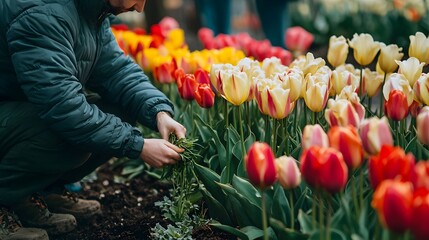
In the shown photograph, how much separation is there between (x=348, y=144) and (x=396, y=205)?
317 mm

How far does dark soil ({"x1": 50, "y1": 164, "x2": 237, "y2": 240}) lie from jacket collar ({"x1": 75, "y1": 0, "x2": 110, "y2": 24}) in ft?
2.86

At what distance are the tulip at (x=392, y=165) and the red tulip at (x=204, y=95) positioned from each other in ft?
3.61

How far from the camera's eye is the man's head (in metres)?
2.58

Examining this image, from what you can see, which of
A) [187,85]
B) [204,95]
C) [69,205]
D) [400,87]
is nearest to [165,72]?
[187,85]

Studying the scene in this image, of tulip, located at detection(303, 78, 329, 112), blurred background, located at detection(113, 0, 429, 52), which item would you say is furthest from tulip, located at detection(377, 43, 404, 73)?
blurred background, located at detection(113, 0, 429, 52)

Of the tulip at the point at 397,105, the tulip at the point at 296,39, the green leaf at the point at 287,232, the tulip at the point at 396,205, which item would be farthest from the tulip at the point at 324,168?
the tulip at the point at 296,39

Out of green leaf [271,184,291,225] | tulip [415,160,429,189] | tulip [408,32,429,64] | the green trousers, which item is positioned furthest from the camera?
tulip [408,32,429,64]

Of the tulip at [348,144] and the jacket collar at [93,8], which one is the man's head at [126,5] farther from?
the tulip at [348,144]

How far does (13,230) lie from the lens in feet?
9.20

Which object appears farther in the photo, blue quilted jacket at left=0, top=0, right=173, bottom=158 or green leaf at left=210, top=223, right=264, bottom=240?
blue quilted jacket at left=0, top=0, right=173, bottom=158

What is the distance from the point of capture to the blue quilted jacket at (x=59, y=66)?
2.49m

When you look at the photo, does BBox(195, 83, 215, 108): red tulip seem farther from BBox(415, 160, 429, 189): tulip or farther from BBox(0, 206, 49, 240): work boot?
BBox(415, 160, 429, 189): tulip

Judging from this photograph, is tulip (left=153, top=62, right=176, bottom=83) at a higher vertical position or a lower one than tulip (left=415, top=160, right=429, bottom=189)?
lower

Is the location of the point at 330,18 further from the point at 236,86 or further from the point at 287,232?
the point at 287,232
